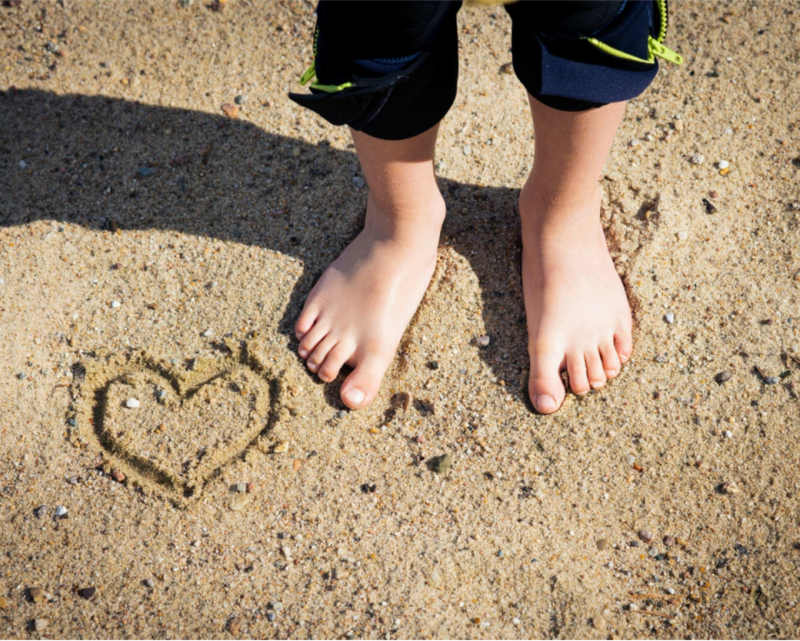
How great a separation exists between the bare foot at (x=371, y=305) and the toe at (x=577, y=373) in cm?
46

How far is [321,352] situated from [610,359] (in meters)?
0.80

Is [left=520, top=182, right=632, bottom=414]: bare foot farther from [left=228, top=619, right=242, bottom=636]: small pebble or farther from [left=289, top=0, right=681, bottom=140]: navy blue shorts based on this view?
[left=228, top=619, right=242, bottom=636]: small pebble

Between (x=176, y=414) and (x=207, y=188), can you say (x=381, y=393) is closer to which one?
(x=176, y=414)

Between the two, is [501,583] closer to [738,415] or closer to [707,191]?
[738,415]

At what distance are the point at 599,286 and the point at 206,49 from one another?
1.70 metres

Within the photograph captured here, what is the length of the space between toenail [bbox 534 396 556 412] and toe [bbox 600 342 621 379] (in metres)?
0.19

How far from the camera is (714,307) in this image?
1766mm

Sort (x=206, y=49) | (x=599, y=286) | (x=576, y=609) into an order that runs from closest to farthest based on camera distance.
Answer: (x=576, y=609)
(x=599, y=286)
(x=206, y=49)

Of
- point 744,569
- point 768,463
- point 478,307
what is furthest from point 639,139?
point 744,569

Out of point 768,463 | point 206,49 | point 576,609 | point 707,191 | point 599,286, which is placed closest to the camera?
point 576,609

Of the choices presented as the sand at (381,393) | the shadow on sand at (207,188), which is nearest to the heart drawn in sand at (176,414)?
the sand at (381,393)

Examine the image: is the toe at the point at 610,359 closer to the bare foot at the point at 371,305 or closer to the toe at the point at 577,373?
the toe at the point at 577,373

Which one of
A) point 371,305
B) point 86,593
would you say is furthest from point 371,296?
point 86,593

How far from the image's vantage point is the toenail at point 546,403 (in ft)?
5.32
